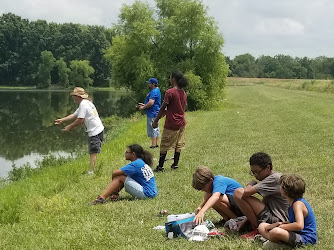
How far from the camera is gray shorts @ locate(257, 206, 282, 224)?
4895mm

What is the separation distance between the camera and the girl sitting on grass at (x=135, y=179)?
694cm

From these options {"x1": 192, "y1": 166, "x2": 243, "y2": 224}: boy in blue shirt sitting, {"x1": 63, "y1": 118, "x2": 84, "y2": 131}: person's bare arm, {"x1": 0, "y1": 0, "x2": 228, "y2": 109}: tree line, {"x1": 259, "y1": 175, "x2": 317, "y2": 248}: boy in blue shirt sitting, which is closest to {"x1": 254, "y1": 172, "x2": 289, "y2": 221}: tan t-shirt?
{"x1": 259, "y1": 175, "x2": 317, "y2": 248}: boy in blue shirt sitting

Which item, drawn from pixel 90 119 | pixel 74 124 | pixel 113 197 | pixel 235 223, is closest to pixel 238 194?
pixel 235 223

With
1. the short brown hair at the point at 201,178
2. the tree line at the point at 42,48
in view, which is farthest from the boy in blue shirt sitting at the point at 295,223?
the tree line at the point at 42,48

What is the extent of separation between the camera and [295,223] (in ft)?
14.4

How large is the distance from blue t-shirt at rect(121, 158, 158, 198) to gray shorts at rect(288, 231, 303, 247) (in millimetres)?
3078

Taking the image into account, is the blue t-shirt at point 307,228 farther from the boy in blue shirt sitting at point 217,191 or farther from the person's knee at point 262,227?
the boy in blue shirt sitting at point 217,191

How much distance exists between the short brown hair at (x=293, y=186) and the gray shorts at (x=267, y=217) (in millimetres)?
538

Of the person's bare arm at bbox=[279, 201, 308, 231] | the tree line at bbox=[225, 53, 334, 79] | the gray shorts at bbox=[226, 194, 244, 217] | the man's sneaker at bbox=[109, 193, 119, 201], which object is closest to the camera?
the person's bare arm at bbox=[279, 201, 308, 231]

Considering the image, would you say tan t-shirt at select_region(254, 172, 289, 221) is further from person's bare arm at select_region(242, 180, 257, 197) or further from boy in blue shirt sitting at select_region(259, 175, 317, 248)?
boy in blue shirt sitting at select_region(259, 175, 317, 248)

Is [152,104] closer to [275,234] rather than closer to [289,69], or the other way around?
[275,234]

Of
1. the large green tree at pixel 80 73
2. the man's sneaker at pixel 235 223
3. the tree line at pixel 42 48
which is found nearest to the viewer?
the man's sneaker at pixel 235 223

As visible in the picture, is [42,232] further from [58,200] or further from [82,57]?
[82,57]

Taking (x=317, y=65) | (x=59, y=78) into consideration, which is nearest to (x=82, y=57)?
(x=59, y=78)
